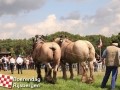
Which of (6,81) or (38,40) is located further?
(38,40)

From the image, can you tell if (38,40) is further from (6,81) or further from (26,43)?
(26,43)

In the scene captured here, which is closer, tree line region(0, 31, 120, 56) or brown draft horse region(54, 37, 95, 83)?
brown draft horse region(54, 37, 95, 83)

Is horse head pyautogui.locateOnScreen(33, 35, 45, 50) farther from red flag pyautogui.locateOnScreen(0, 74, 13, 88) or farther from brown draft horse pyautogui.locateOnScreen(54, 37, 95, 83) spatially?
red flag pyautogui.locateOnScreen(0, 74, 13, 88)

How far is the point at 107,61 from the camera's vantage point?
17.2 metres

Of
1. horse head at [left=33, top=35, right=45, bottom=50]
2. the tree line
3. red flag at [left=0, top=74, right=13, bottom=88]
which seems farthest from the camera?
the tree line

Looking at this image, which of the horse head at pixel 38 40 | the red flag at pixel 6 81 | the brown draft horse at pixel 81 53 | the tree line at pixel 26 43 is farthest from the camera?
the tree line at pixel 26 43

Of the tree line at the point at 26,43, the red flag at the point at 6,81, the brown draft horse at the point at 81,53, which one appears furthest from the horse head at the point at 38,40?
the tree line at the point at 26,43

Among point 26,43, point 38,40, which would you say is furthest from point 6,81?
point 26,43

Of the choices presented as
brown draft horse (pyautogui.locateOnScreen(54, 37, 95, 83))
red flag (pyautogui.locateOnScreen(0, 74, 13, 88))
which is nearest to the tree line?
brown draft horse (pyautogui.locateOnScreen(54, 37, 95, 83))

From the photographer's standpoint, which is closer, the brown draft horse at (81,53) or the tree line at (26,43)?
the brown draft horse at (81,53)

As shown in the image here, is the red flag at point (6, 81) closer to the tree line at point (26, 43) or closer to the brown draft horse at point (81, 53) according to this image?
the brown draft horse at point (81, 53)

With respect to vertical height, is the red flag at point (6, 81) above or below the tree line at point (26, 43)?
below

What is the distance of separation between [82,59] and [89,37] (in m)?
99.5

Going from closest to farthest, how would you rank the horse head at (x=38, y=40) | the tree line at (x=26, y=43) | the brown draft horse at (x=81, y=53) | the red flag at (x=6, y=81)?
the red flag at (x=6, y=81) → the brown draft horse at (x=81, y=53) → the horse head at (x=38, y=40) → the tree line at (x=26, y=43)
